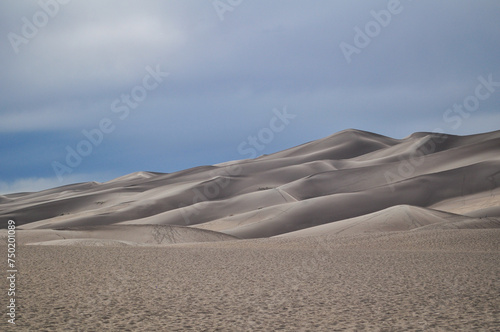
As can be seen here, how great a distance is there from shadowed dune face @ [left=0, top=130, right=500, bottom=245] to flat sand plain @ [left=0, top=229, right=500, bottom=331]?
14169 mm

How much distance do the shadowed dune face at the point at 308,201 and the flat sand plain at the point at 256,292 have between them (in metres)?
14.2

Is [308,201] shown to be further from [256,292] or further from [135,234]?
[256,292]

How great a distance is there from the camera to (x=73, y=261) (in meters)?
16.3

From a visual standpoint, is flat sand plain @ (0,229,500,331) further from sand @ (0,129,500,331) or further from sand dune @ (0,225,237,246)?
sand dune @ (0,225,237,246)

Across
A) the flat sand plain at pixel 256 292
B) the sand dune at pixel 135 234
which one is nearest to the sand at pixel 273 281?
the flat sand plain at pixel 256 292

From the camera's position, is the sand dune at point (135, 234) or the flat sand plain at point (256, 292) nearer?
the flat sand plain at point (256, 292)

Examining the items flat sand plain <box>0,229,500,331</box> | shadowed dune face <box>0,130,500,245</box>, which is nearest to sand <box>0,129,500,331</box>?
flat sand plain <box>0,229,500,331</box>

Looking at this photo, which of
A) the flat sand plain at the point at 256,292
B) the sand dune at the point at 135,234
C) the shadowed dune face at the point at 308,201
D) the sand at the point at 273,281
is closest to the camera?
the flat sand plain at the point at 256,292

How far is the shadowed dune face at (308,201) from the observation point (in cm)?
3919

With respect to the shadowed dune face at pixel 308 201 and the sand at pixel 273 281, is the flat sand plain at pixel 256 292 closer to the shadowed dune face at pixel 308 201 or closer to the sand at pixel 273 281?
the sand at pixel 273 281

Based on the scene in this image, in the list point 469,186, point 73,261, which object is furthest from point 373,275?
point 469,186

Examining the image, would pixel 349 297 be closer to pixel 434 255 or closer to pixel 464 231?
pixel 434 255

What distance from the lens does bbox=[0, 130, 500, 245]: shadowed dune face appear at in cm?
3919

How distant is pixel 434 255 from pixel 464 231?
869 centimetres
